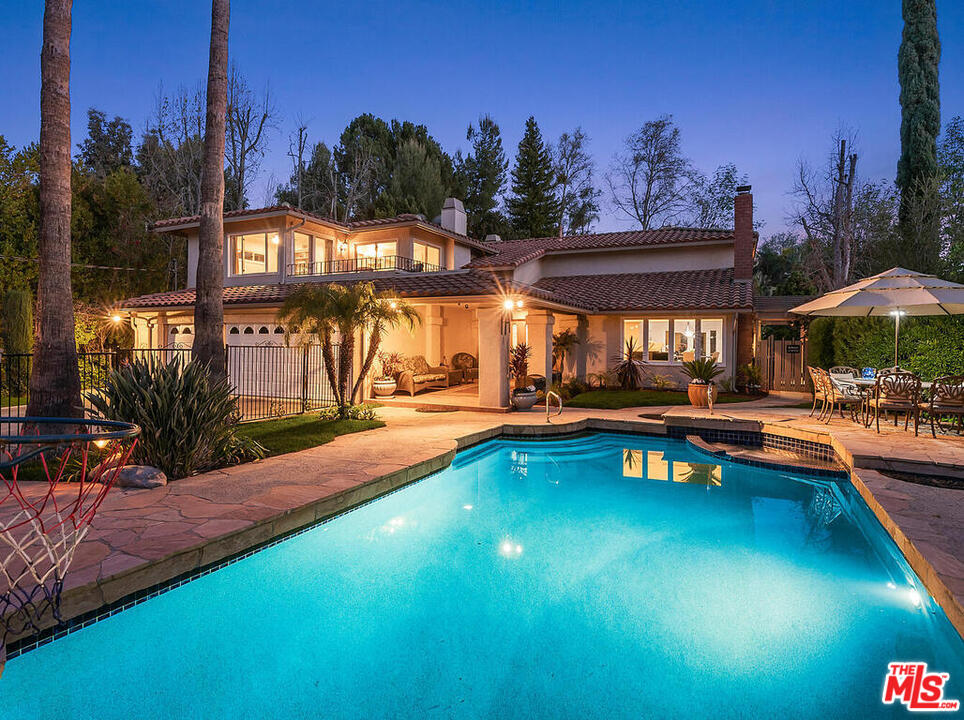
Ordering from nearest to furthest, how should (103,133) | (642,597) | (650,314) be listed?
(642,597), (650,314), (103,133)

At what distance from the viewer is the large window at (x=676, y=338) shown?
1673cm

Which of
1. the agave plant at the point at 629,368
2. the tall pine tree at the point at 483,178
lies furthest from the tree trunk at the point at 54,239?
the tall pine tree at the point at 483,178

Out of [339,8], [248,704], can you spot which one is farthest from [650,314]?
[339,8]

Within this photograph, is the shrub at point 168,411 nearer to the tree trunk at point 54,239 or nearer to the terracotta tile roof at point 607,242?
the tree trunk at point 54,239

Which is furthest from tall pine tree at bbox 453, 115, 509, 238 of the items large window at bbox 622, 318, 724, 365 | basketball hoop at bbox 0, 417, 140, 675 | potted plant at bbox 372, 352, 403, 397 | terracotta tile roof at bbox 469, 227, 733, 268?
basketball hoop at bbox 0, 417, 140, 675

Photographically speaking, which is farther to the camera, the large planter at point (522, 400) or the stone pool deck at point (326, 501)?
the large planter at point (522, 400)

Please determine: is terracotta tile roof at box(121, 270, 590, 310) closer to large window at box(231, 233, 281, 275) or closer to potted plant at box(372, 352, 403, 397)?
large window at box(231, 233, 281, 275)

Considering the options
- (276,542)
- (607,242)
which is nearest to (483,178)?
(607,242)

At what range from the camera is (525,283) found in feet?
62.8

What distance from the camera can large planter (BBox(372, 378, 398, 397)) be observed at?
50.0ft

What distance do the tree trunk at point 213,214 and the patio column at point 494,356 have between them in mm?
5966

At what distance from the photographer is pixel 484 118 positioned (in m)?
38.2

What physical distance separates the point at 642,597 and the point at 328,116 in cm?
3513

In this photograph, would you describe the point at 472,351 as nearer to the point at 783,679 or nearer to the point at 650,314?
the point at 650,314
